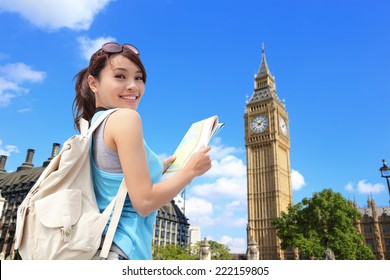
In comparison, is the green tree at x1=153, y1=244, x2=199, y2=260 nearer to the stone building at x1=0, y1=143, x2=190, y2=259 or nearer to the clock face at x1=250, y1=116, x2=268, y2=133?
the stone building at x1=0, y1=143, x2=190, y2=259

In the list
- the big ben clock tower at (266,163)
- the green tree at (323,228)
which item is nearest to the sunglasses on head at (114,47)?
the green tree at (323,228)

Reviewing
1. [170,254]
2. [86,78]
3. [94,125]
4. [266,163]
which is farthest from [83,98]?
[266,163]

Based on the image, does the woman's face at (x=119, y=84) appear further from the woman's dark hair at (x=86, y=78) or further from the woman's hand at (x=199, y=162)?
the woman's hand at (x=199, y=162)

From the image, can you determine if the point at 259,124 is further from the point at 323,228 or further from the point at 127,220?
the point at 127,220

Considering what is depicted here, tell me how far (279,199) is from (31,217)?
233 ft

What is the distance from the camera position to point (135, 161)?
229cm

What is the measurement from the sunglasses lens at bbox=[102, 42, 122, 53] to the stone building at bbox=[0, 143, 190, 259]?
178ft

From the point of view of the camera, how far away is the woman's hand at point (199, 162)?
258 centimetres

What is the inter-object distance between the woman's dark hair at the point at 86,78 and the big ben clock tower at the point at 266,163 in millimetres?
67408

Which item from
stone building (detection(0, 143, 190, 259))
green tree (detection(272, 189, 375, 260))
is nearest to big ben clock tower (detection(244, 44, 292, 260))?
stone building (detection(0, 143, 190, 259))

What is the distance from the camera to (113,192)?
2.42m

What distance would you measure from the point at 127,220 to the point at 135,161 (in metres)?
0.40
